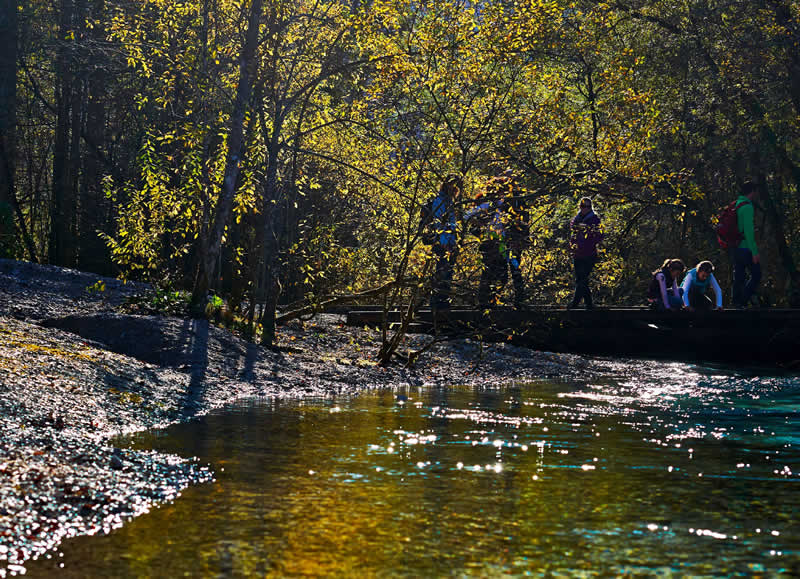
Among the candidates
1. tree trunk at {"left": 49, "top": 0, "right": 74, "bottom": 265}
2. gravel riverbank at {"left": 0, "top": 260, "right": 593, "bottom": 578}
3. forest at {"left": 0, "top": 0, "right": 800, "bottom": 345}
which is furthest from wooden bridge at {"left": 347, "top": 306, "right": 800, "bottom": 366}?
tree trunk at {"left": 49, "top": 0, "right": 74, "bottom": 265}

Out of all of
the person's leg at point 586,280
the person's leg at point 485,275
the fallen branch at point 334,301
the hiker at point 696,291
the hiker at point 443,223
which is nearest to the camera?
the hiker at point 443,223

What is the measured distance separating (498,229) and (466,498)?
883 cm

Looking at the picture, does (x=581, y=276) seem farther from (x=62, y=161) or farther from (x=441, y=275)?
(x=62, y=161)

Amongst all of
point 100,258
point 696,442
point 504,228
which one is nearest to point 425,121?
point 504,228

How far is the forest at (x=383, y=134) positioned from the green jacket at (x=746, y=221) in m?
1.01

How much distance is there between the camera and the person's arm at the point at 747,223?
19391 millimetres

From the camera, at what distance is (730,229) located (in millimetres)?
19734

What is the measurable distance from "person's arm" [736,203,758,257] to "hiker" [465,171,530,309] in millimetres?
5312

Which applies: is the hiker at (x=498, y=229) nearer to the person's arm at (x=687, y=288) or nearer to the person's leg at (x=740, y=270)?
the person's arm at (x=687, y=288)

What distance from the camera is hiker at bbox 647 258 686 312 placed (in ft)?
65.7

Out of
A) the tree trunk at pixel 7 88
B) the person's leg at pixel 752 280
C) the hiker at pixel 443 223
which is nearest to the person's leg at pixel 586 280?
the person's leg at pixel 752 280

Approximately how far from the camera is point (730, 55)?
74.8 ft

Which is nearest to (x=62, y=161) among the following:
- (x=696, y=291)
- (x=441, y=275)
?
(x=441, y=275)

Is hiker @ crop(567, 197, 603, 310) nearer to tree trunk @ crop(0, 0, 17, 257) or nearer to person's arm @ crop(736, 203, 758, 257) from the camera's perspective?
person's arm @ crop(736, 203, 758, 257)
